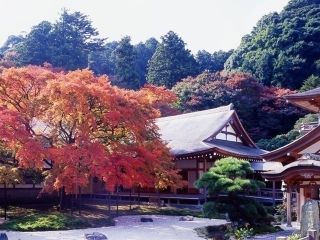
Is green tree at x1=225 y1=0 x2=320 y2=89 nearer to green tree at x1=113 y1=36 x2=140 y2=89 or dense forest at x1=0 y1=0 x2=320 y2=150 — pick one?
dense forest at x1=0 y1=0 x2=320 y2=150

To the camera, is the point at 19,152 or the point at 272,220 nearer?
the point at 272,220

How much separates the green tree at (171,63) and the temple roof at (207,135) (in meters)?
19.7

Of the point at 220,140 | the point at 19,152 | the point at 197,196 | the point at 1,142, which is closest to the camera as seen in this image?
the point at 19,152

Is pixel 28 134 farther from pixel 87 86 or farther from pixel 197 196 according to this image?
pixel 197 196

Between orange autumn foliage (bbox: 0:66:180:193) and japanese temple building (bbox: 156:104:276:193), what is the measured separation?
4193 millimetres

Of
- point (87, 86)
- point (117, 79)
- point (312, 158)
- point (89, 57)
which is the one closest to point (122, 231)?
point (87, 86)

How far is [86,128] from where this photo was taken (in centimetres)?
2144

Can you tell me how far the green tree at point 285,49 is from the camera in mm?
47500

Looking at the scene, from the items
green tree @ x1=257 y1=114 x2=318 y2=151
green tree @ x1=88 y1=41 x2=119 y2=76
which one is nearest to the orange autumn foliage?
green tree @ x1=257 y1=114 x2=318 y2=151

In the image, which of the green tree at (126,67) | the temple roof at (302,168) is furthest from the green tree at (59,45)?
the temple roof at (302,168)

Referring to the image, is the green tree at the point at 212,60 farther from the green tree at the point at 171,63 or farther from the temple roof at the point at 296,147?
the temple roof at the point at 296,147

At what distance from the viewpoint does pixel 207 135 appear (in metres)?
28.8

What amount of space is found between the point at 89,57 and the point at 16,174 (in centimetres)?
4424

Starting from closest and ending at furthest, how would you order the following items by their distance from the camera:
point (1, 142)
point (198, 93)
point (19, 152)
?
1. point (19, 152)
2. point (1, 142)
3. point (198, 93)
